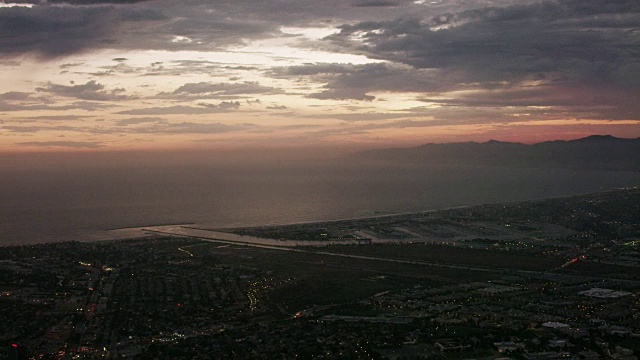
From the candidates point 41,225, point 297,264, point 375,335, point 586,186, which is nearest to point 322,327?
point 375,335

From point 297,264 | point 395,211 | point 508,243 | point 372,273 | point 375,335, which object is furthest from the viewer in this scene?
point 395,211

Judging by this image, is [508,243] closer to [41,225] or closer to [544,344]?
[544,344]

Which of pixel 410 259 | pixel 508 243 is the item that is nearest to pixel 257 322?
pixel 410 259

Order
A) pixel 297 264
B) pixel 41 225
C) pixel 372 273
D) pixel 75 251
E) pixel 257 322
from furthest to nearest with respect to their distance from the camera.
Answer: pixel 41 225 < pixel 75 251 < pixel 297 264 < pixel 372 273 < pixel 257 322

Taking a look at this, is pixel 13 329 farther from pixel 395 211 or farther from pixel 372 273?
pixel 395 211

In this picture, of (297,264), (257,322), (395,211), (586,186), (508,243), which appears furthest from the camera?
(586,186)

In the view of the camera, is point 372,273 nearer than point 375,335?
No

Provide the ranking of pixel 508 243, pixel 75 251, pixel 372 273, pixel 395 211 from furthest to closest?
pixel 395 211 → pixel 508 243 → pixel 75 251 → pixel 372 273

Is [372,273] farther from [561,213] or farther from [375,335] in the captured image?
[561,213]

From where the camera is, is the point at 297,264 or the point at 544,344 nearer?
the point at 544,344
